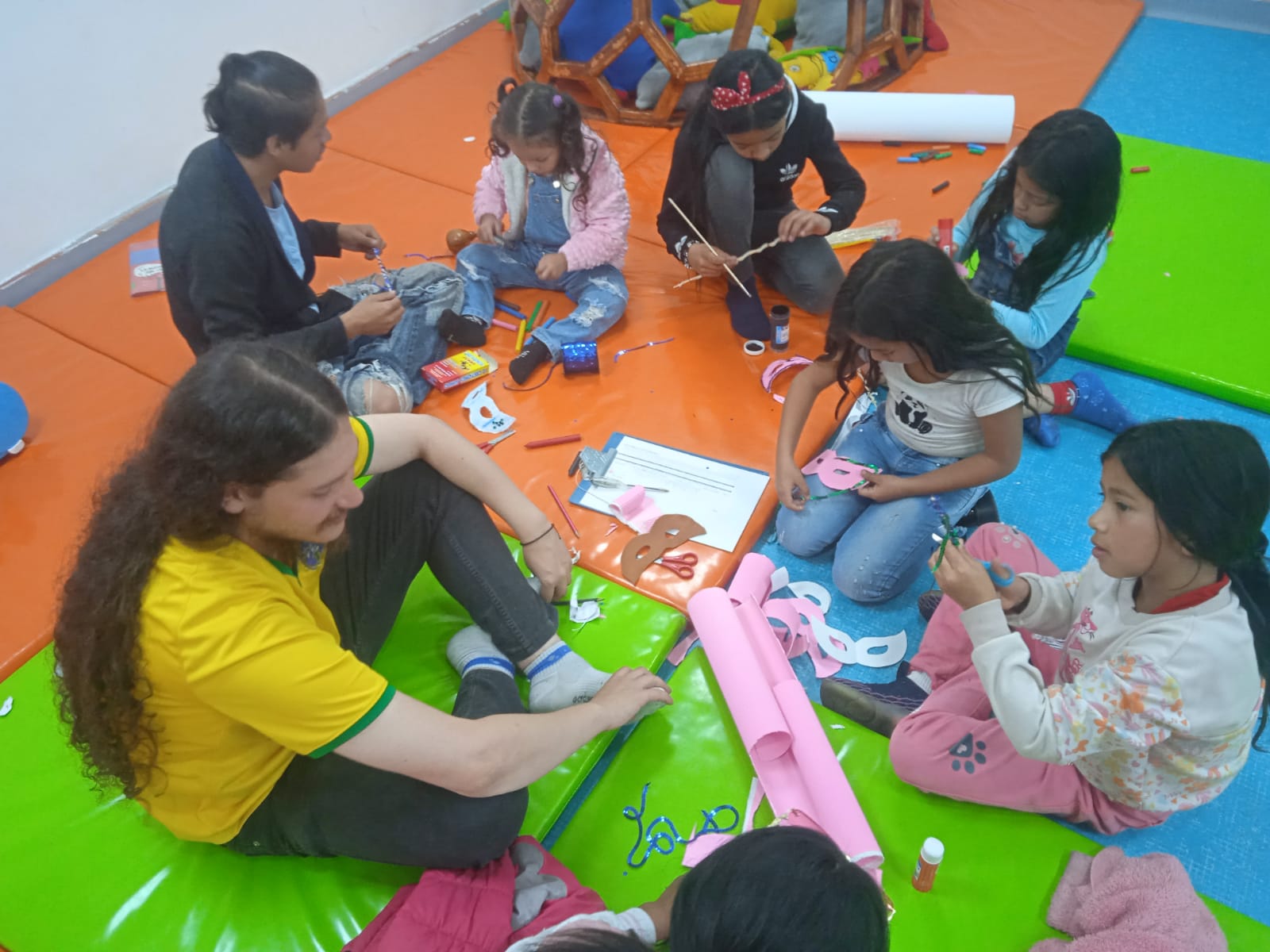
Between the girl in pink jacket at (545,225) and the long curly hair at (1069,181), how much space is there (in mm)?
1097

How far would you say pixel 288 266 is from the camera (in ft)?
7.09

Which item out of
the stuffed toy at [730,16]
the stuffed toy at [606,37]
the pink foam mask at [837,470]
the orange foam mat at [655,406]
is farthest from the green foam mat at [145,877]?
the stuffed toy at [730,16]

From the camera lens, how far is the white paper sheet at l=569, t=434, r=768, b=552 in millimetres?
2066

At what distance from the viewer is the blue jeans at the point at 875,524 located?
190 centimetres

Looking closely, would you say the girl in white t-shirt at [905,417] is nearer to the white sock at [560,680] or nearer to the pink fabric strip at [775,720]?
the pink fabric strip at [775,720]

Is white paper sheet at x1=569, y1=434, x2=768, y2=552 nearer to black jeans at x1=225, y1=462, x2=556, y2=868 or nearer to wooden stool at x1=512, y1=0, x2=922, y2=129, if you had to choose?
black jeans at x1=225, y1=462, x2=556, y2=868

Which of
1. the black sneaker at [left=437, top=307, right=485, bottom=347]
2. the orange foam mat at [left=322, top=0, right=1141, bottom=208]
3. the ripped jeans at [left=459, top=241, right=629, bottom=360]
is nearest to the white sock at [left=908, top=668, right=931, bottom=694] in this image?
the ripped jeans at [left=459, top=241, right=629, bottom=360]

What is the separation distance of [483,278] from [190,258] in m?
0.90

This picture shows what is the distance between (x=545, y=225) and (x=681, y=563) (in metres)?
1.26

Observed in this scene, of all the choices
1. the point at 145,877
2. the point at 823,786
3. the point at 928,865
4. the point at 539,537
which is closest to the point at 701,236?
the point at 539,537

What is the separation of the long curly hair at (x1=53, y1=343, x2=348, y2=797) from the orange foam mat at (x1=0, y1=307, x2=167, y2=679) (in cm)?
85

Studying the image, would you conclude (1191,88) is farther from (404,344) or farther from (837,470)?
(404,344)

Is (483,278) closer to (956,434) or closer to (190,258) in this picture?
(190,258)

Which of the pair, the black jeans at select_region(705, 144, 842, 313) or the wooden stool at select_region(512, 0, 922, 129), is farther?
the wooden stool at select_region(512, 0, 922, 129)
